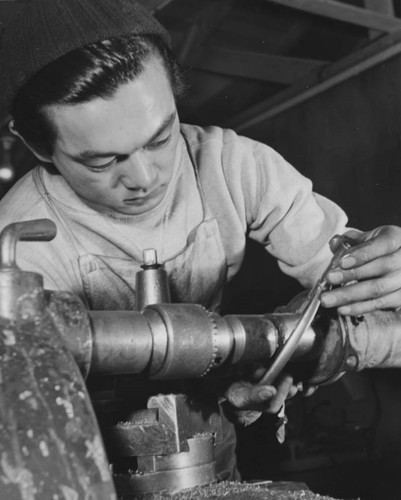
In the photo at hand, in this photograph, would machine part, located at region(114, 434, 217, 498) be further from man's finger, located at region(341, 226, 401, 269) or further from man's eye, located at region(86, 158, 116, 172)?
man's eye, located at region(86, 158, 116, 172)

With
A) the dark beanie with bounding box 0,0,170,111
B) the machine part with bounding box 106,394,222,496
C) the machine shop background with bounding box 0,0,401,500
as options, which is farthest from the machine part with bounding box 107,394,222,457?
the machine shop background with bounding box 0,0,401,500

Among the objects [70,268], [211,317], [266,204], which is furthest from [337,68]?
[211,317]

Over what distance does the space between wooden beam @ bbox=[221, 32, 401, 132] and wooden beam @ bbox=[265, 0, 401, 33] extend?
0.04 metres

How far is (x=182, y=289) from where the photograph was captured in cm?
123

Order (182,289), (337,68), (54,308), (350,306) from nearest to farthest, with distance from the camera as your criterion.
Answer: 1. (54,308)
2. (350,306)
3. (182,289)
4. (337,68)

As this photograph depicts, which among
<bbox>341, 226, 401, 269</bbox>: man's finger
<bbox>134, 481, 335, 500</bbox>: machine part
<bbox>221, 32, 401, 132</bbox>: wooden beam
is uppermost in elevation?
<bbox>221, 32, 401, 132</bbox>: wooden beam

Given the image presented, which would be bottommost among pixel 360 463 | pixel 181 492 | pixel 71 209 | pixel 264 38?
pixel 360 463

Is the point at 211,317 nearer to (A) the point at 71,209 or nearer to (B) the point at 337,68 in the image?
(A) the point at 71,209

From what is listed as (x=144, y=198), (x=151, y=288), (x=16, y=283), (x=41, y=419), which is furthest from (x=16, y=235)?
(x=144, y=198)

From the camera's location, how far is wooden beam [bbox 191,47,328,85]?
2186 mm

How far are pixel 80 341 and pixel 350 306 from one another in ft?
1.31

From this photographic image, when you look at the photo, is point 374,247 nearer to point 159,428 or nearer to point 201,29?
point 159,428

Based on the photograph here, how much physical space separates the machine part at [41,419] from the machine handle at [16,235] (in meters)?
0.02

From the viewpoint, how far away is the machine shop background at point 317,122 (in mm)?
1781
